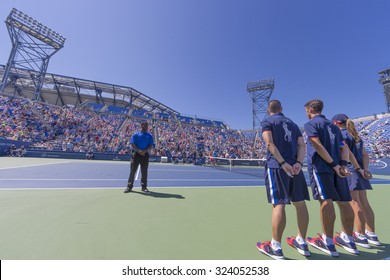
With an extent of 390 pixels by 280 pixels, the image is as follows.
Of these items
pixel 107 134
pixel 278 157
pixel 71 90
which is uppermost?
pixel 71 90

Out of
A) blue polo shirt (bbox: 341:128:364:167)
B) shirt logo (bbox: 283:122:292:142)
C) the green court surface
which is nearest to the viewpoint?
the green court surface

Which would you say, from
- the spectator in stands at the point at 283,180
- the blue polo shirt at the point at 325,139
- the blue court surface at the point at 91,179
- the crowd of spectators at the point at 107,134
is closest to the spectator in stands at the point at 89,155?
the crowd of spectators at the point at 107,134

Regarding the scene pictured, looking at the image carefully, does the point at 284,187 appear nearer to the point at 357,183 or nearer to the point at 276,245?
the point at 276,245

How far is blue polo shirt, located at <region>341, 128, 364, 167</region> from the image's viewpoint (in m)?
2.59

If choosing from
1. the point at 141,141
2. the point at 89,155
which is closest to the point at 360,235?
the point at 141,141

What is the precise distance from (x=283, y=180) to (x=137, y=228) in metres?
2.10

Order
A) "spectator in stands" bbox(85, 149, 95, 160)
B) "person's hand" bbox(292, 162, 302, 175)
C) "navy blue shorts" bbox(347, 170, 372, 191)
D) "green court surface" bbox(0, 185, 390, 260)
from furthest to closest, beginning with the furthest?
"spectator in stands" bbox(85, 149, 95, 160) → "navy blue shorts" bbox(347, 170, 372, 191) → "person's hand" bbox(292, 162, 302, 175) → "green court surface" bbox(0, 185, 390, 260)

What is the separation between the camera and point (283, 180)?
1.96 metres

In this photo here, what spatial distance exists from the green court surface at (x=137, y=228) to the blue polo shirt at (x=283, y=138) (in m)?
1.11

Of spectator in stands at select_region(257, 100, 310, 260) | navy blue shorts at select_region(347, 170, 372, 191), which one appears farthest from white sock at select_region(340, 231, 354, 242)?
navy blue shorts at select_region(347, 170, 372, 191)

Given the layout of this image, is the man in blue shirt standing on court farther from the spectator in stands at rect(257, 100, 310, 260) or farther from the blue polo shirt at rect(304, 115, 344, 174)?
the blue polo shirt at rect(304, 115, 344, 174)

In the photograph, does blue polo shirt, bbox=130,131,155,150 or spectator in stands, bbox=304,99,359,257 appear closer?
spectator in stands, bbox=304,99,359,257

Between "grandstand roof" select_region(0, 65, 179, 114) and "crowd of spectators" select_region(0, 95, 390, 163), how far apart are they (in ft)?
40.4

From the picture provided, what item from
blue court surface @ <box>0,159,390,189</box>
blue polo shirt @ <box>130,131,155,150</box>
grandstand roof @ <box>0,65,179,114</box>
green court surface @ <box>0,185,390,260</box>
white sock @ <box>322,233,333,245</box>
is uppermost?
grandstand roof @ <box>0,65,179,114</box>
